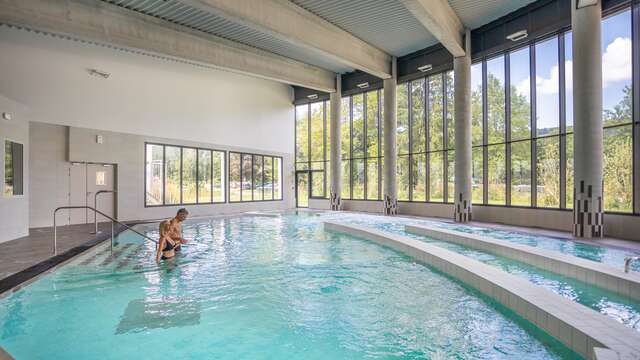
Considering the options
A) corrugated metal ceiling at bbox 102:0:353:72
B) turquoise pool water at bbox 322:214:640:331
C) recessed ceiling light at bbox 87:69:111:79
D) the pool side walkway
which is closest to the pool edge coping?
the pool side walkway

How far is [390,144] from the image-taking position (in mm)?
14578

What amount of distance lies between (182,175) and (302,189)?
267 inches

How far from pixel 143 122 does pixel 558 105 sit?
12991 mm

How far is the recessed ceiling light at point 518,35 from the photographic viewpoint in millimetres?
10359

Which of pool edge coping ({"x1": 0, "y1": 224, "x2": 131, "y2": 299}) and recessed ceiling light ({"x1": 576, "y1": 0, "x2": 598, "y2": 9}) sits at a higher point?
recessed ceiling light ({"x1": 576, "y1": 0, "x2": 598, "y2": 9})

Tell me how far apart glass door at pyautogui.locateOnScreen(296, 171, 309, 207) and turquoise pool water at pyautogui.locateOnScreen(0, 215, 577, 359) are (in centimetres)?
1209

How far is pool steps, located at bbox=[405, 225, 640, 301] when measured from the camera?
15.0 ft

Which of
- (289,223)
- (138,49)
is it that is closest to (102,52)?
(138,49)

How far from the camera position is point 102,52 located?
1138cm

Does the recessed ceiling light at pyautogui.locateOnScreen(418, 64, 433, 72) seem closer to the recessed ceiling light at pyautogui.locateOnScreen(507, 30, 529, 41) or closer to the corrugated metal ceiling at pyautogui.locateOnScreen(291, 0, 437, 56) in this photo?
the corrugated metal ceiling at pyautogui.locateOnScreen(291, 0, 437, 56)

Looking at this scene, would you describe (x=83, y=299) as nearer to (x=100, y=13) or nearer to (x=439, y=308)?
(x=439, y=308)

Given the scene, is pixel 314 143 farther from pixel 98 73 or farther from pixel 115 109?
pixel 98 73

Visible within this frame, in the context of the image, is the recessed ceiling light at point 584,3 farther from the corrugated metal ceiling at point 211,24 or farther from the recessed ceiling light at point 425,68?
the corrugated metal ceiling at point 211,24

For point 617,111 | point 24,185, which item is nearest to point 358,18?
point 617,111
